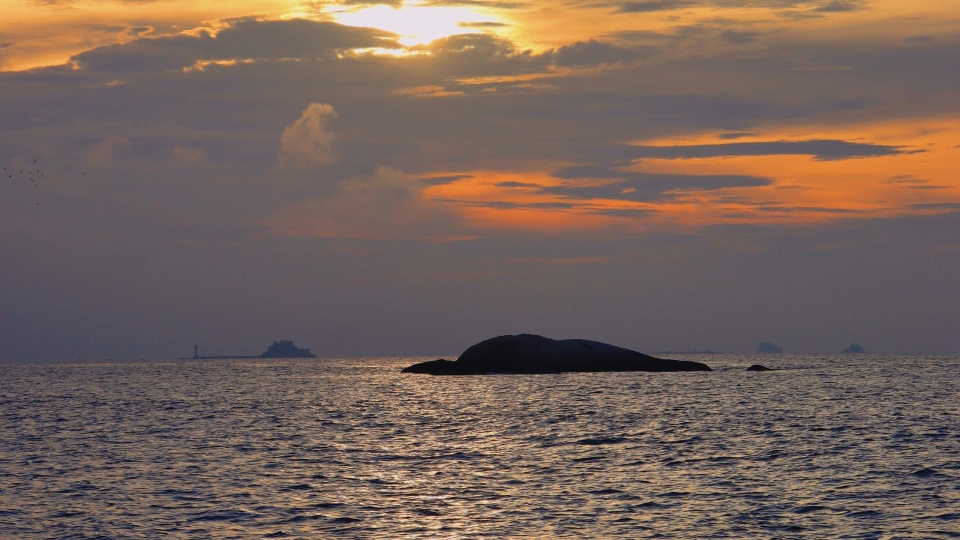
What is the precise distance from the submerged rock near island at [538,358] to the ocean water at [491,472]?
64.4 m

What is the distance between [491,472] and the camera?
38.9 metres

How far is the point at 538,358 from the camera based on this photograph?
13988cm

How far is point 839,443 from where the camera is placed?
4819 cm

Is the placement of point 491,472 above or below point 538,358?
below

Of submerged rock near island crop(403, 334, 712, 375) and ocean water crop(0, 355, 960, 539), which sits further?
submerged rock near island crop(403, 334, 712, 375)

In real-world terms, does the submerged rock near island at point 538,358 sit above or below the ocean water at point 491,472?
above

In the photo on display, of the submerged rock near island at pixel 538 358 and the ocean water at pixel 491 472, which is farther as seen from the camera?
the submerged rock near island at pixel 538 358

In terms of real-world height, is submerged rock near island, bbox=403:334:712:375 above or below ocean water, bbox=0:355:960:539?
above

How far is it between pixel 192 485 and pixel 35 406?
→ 185ft

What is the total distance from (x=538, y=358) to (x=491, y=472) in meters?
101

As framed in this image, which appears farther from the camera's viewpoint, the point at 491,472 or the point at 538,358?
the point at 538,358

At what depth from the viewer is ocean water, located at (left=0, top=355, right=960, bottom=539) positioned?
2862 cm

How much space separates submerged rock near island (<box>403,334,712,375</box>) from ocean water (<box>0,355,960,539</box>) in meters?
64.4

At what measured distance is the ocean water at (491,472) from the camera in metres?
28.6
